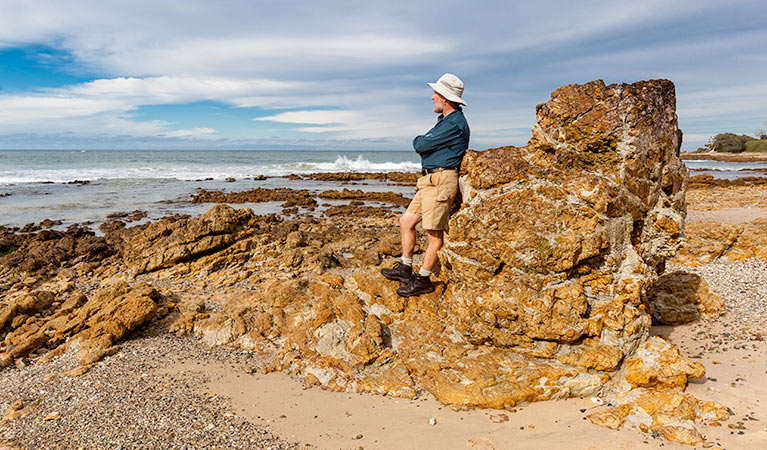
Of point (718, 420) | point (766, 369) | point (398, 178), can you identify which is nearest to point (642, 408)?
point (718, 420)

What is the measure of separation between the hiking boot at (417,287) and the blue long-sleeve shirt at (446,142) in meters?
1.47

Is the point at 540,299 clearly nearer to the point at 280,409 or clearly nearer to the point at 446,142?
the point at 446,142

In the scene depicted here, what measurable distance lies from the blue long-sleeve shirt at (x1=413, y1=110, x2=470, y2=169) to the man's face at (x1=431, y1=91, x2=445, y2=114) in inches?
4.4

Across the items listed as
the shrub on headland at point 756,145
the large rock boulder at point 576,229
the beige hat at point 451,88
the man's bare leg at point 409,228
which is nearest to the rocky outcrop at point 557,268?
the large rock boulder at point 576,229

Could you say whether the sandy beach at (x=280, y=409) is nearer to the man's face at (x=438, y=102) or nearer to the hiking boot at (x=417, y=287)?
the hiking boot at (x=417, y=287)

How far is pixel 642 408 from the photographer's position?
12.7ft

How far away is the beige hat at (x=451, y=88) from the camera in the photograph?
195 inches

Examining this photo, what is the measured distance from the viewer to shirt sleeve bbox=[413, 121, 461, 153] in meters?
4.95

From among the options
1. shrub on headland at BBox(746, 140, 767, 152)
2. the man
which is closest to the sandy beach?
the man

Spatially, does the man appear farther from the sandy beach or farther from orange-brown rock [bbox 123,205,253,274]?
orange-brown rock [bbox 123,205,253,274]

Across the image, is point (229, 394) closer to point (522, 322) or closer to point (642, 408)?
point (522, 322)

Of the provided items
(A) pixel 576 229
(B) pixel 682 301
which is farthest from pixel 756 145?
(A) pixel 576 229

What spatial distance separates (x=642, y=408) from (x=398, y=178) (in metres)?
35.4

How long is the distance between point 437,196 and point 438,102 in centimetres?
113
